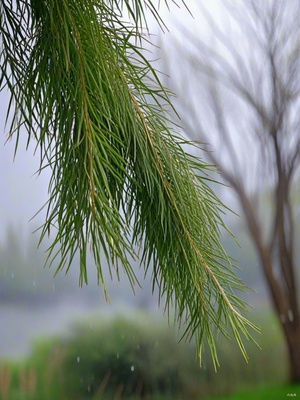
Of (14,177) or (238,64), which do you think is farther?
(238,64)

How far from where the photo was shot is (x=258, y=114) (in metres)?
2.72

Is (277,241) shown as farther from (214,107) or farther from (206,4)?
(206,4)

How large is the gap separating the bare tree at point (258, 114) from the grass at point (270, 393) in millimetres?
47

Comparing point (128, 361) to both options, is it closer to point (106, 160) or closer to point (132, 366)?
point (132, 366)

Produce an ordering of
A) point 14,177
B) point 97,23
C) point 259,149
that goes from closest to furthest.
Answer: point 97,23, point 14,177, point 259,149

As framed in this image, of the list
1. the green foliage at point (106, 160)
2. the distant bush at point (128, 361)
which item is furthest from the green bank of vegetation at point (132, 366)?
the green foliage at point (106, 160)

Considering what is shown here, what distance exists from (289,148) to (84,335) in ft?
3.52

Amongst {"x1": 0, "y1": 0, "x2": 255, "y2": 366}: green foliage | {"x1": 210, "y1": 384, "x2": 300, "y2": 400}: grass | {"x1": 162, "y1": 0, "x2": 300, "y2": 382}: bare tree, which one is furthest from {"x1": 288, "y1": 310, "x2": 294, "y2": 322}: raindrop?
{"x1": 0, "y1": 0, "x2": 255, "y2": 366}: green foliage

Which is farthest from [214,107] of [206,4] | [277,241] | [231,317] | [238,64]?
[231,317]

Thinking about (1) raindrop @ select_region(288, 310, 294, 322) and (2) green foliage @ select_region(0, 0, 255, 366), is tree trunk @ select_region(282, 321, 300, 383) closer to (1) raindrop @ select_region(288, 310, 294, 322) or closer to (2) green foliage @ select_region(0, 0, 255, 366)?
(1) raindrop @ select_region(288, 310, 294, 322)

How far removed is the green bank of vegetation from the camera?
2.47m

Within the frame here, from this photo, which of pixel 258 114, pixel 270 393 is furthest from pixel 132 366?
pixel 258 114

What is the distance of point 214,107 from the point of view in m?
2.73

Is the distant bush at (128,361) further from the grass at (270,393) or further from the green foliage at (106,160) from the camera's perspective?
the green foliage at (106,160)
